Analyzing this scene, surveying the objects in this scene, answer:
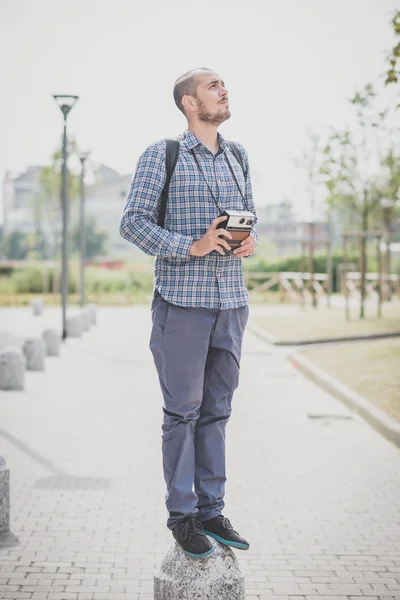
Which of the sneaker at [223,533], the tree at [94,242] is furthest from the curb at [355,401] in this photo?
the tree at [94,242]

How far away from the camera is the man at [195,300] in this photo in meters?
4.06

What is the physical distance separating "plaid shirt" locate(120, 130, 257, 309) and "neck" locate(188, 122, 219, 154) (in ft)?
0.09

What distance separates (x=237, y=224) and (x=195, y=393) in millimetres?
724

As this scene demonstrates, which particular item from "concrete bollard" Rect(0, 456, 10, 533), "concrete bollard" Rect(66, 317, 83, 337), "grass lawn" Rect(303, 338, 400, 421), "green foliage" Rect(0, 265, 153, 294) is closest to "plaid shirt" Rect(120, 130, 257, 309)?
"concrete bollard" Rect(0, 456, 10, 533)

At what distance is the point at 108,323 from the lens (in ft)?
87.1

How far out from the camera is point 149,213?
13.5 feet

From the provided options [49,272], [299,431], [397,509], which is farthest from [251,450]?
[49,272]

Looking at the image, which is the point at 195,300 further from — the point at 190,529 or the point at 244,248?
the point at 190,529

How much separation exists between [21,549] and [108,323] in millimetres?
21433

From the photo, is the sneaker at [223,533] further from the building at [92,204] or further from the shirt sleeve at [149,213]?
the building at [92,204]

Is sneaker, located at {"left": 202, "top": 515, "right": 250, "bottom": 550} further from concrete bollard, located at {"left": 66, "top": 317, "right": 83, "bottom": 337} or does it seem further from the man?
concrete bollard, located at {"left": 66, "top": 317, "right": 83, "bottom": 337}

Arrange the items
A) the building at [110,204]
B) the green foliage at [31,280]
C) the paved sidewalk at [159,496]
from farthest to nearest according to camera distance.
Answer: the building at [110,204]
the green foliage at [31,280]
the paved sidewalk at [159,496]

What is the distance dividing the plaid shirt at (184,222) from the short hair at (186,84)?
0.17m

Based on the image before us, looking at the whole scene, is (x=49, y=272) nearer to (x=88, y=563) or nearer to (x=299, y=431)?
(x=299, y=431)
